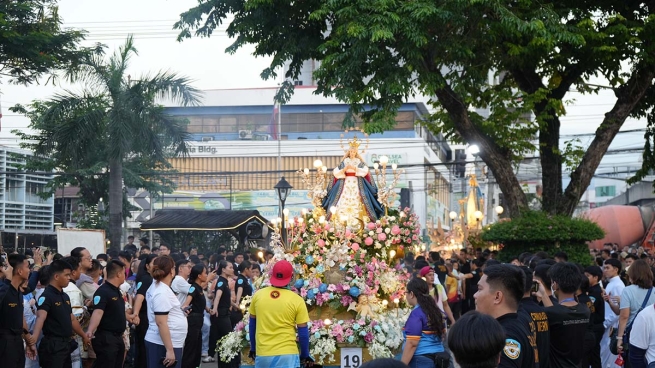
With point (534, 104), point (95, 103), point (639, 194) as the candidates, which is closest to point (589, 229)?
point (534, 104)

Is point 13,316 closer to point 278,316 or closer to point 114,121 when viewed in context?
point 278,316

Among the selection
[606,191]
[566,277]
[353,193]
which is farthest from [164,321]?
[606,191]

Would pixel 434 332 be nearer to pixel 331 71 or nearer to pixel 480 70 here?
pixel 331 71

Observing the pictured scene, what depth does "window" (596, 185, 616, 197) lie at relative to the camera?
451 feet

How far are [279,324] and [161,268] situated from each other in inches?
75.3

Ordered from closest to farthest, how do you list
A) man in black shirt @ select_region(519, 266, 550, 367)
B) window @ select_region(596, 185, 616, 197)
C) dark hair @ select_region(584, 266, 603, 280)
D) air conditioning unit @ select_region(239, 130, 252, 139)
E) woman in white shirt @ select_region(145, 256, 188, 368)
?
man in black shirt @ select_region(519, 266, 550, 367) → woman in white shirt @ select_region(145, 256, 188, 368) → dark hair @ select_region(584, 266, 603, 280) → air conditioning unit @ select_region(239, 130, 252, 139) → window @ select_region(596, 185, 616, 197)

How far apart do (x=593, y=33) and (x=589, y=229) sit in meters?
4.44

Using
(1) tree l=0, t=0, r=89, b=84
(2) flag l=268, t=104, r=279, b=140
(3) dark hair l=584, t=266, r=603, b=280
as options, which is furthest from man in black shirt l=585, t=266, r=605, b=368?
(2) flag l=268, t=104, r=279, b=140

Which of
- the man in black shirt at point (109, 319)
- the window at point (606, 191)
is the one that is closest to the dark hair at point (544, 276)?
the man in black shirt at point (109, 319)

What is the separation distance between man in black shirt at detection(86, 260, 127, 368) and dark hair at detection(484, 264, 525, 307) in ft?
20.2

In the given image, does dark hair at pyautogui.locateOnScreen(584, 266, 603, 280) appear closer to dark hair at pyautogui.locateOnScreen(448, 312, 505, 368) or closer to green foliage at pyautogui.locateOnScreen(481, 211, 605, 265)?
dark hair at pyautogui.locateOnScreen(448, 312, 505, 368)

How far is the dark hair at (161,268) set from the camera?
35.2ft

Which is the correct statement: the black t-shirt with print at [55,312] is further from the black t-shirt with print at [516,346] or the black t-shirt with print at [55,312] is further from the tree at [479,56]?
the tree at [479,56]

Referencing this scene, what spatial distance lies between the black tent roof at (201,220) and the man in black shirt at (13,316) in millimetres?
23692
